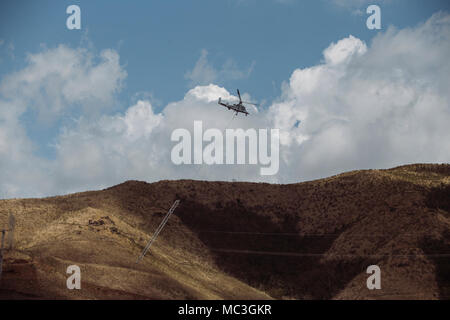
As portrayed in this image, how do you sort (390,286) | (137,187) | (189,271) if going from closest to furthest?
(390,286)
(189,271)
(137,187)

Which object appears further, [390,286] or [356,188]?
[356,188]

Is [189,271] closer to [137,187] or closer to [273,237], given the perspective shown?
Result: [273,237]
